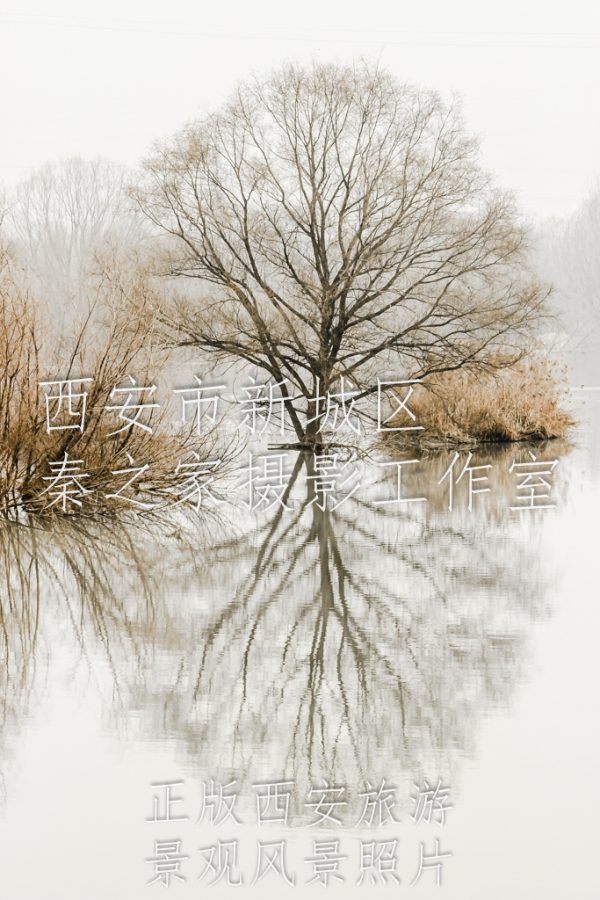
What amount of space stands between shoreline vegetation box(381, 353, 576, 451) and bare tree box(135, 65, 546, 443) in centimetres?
140

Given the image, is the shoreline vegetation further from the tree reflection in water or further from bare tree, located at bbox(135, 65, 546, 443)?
the tree reflection in water

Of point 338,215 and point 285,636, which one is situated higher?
point 338,215

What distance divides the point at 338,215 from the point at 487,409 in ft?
19.4

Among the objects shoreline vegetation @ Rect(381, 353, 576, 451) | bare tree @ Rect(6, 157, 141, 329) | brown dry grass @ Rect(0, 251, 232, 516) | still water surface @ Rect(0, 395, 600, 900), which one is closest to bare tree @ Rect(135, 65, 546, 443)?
shoreline vegetation @ Rect(381, 353, 576, 451)

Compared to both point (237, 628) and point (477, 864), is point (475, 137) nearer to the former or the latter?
point (237, 628)

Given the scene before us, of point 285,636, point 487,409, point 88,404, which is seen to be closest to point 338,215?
point 487,409

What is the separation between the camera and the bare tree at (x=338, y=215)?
74.9 feet

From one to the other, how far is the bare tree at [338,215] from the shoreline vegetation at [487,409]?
1.40m

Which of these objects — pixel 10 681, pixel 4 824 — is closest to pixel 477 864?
pixel 4 824

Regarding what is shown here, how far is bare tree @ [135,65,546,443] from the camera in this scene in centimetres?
2284

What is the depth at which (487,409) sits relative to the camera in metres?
27.5

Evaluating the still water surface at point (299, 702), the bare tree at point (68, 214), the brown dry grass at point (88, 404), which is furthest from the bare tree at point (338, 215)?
the bare tree at point (68, 214)

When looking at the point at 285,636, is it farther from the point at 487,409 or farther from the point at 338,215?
the point at 487,409

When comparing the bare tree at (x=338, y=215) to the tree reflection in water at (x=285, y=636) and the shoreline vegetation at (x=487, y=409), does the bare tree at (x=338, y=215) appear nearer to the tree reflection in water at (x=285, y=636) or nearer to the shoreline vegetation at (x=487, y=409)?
the shoreline vegetation at (x=487, y=409)
